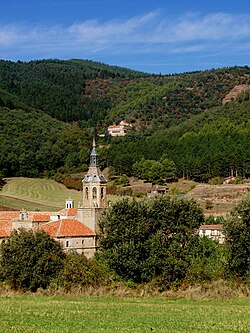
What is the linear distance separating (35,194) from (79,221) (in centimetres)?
4640

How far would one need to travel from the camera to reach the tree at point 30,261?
117 ft

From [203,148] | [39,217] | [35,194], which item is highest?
[203,148]

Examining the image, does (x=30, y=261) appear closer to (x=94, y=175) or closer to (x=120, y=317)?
(x=120, y=317)

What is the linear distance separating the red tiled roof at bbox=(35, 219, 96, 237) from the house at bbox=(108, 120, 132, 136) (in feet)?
379

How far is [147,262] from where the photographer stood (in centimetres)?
3931

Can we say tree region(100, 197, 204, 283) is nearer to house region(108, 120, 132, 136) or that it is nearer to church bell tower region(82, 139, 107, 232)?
church bell tower region(82, 139, 107, 232)

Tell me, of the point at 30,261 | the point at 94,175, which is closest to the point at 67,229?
the point at 94,175

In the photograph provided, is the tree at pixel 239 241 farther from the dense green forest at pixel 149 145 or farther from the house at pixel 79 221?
→ the dense green forest at pixel 149 145

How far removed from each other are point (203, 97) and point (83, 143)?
6319cm

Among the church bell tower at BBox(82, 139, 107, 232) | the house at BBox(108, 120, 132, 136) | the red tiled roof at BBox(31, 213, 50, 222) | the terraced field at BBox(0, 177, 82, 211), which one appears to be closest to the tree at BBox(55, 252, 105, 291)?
the church bell tower at BBox(82, 139, 107, 232)

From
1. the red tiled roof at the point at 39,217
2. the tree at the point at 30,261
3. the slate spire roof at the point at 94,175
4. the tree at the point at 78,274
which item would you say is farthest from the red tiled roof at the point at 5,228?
the tree at the point at 78,274

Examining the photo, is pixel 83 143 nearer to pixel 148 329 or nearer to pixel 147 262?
pixel 147 262

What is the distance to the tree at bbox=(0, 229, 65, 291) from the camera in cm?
3556

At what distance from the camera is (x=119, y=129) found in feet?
566
